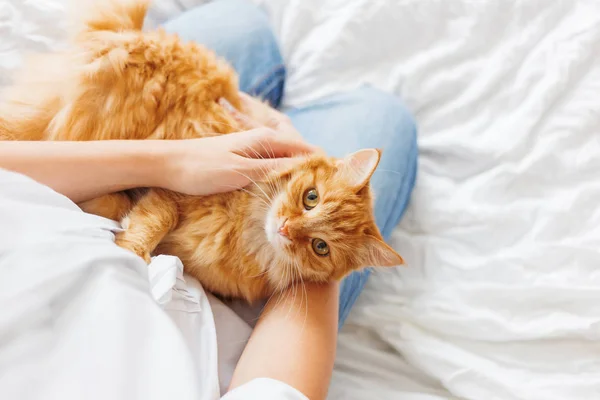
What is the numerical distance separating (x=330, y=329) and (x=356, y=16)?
1150mm

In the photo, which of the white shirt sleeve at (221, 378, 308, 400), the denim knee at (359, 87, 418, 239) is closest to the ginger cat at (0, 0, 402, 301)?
the denim knee at (359, 87, 418, 239)

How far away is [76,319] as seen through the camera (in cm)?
70

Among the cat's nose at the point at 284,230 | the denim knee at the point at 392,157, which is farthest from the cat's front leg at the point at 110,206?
the denim knee at the point at 392,157

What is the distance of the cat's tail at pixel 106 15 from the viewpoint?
1.24 m

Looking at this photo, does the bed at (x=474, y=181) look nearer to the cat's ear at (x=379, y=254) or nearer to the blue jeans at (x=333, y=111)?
the blue jeans at (x=333, y=111)

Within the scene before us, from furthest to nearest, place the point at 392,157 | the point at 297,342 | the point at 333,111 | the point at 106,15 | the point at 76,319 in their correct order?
the point at 333,111
the point at 392,157
the point at 106,15
the point at 297,342
the point at 76,319

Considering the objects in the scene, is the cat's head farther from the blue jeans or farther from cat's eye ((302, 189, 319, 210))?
the blue jeans

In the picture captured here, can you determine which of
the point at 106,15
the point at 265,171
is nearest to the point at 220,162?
the point at 265,171

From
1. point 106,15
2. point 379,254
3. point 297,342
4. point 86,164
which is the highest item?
point 106,15

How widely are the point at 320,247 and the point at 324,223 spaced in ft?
0.23

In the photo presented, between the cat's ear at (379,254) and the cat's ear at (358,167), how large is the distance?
0.14 metres

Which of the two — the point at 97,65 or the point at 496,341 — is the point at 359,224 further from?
the point at 97,65

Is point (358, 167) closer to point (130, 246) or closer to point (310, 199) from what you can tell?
point (310, 199)

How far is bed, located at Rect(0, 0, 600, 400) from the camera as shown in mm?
1252
